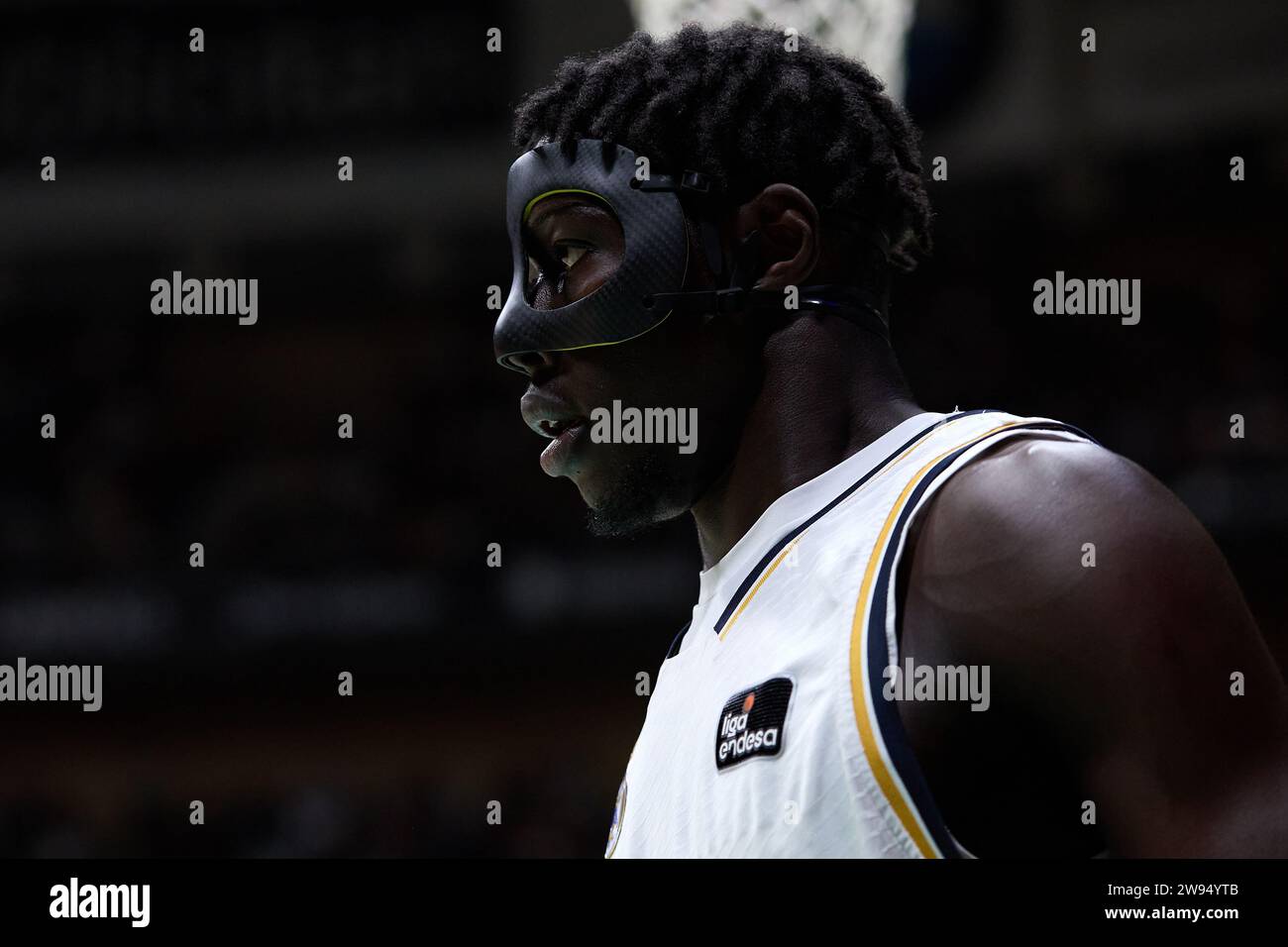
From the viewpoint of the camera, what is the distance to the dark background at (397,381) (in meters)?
8.67

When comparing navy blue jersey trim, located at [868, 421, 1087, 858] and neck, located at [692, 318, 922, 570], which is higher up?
neck, located at [692, 318, 922, 570]

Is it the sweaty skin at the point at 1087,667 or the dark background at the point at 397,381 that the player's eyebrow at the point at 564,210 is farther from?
the dark background at the point at 397,381

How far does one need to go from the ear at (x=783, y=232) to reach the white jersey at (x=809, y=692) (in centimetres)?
32

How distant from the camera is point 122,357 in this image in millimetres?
10719

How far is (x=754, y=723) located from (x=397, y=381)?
8.88 m

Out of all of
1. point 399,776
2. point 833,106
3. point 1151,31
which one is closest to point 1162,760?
point 833,106

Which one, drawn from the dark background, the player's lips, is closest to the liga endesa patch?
the player's lips

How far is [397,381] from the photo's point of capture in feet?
34.4

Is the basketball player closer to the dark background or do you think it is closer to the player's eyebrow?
the player's eyebrow

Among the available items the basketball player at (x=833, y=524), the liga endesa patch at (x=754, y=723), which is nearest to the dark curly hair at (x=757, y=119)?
the basketball player at (x=833, y=524)

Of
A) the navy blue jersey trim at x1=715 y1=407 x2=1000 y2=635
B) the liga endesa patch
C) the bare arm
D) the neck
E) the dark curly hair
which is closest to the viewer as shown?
the bare arm

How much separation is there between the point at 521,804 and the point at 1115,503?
800cm

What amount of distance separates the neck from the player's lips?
0.26m

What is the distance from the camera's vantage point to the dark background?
867 centimetres
